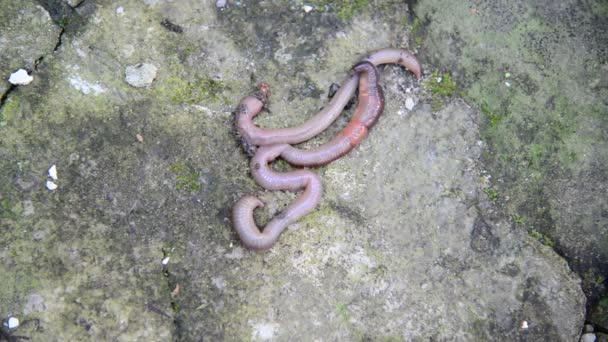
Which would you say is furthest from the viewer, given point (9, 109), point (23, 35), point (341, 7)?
point (341, 7)

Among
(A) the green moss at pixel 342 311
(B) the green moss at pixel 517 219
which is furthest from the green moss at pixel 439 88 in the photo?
(A) the green moss at pixel 342 311

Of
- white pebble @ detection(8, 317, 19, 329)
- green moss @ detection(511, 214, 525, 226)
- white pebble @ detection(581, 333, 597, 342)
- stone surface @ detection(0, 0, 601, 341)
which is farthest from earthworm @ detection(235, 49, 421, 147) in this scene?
white pebble @ detection(581, 333, 597, 342)

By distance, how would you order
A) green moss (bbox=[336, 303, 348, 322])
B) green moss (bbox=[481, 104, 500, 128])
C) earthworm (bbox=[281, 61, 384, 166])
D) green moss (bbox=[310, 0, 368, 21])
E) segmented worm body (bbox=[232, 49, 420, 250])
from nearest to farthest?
green moss (bbox=[336, 303, 348, 322]) → segmented worm body (bbox=[232, 49, 420, 250]) → earthworm (bbox=[281, 61, 384, 166]) → green moss (bbox=[481, 104, 500, 128]) → green moss (bbox=[310, 0, 368, 21])

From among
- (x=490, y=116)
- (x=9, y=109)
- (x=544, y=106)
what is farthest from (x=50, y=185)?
(x=544, y=106)

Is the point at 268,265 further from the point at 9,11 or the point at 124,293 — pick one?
the point at 9,11

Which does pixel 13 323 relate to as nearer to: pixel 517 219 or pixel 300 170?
pixel 300 170

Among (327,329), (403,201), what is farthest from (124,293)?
(403,201)

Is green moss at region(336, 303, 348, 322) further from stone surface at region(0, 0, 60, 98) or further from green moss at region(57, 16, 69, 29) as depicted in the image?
green moss at region(57, 16, 69, 29)
